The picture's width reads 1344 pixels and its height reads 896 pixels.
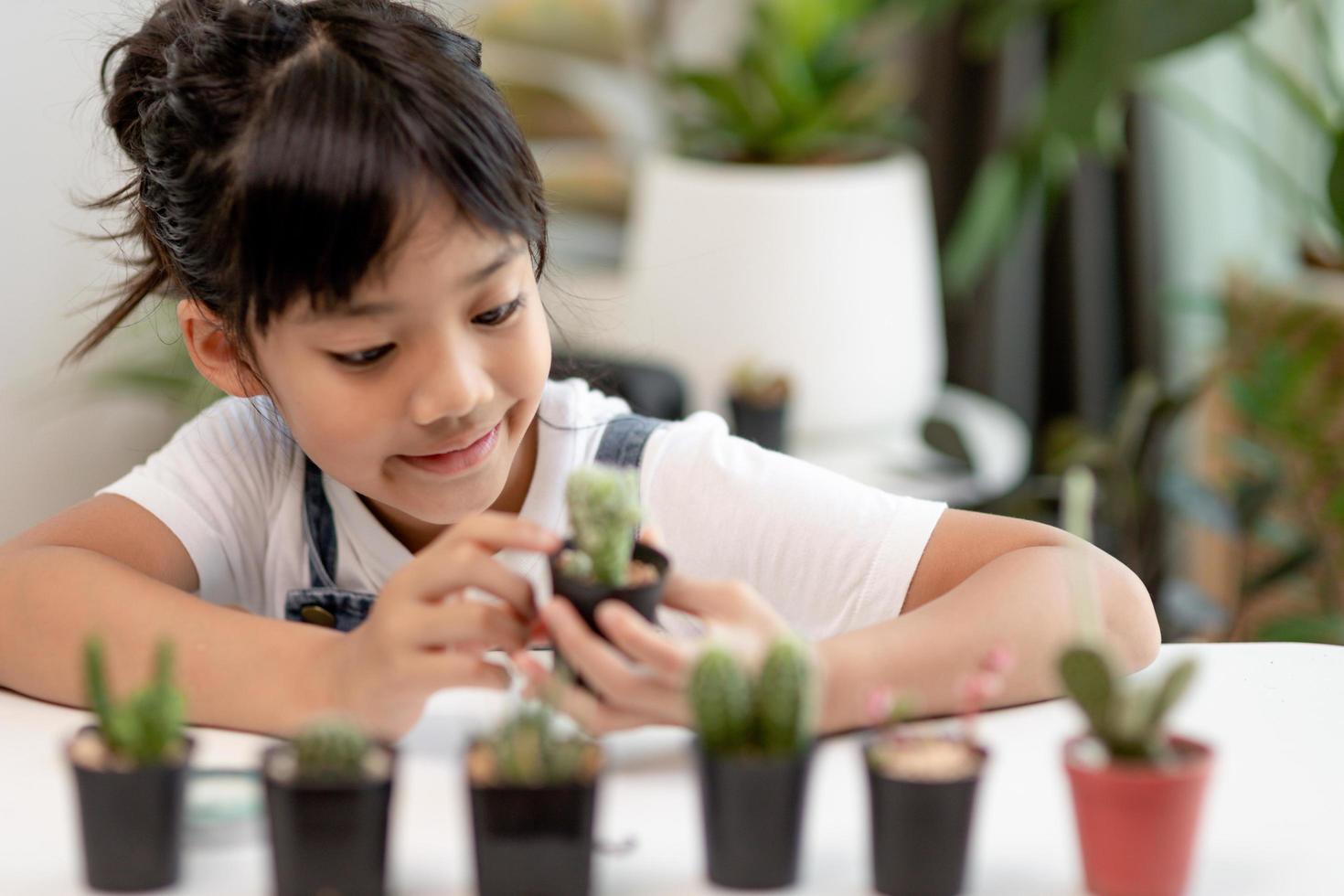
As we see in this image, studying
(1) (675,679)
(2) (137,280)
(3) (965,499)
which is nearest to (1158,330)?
(3) (965,499)

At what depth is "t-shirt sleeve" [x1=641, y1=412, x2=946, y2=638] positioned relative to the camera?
1.02 metres

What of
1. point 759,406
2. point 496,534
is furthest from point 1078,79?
point 496,534

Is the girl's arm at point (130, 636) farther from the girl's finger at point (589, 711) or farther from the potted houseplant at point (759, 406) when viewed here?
the potted houseplant at point (759, 406)

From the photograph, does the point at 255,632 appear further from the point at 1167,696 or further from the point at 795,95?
the point at 795,95

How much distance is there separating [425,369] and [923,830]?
0.42 metres

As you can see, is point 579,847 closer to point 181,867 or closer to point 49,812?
point 181,867

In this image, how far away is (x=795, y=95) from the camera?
6.99 feet

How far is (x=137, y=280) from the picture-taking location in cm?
120

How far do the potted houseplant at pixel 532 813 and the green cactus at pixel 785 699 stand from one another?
0.07 meters

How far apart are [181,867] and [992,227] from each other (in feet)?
5.59

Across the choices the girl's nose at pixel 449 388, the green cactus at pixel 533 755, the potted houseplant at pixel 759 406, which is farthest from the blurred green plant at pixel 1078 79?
the green cactus at pixel 533 755

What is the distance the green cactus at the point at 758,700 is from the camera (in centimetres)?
62

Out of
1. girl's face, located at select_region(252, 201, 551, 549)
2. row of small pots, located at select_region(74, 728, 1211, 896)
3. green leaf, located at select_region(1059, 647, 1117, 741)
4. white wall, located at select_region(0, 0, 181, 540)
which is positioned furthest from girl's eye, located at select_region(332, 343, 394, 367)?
white wall, located at select_region(0, 0, 181, 540)

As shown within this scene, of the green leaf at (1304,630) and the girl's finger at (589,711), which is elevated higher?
the girl's finger at (589,711)
